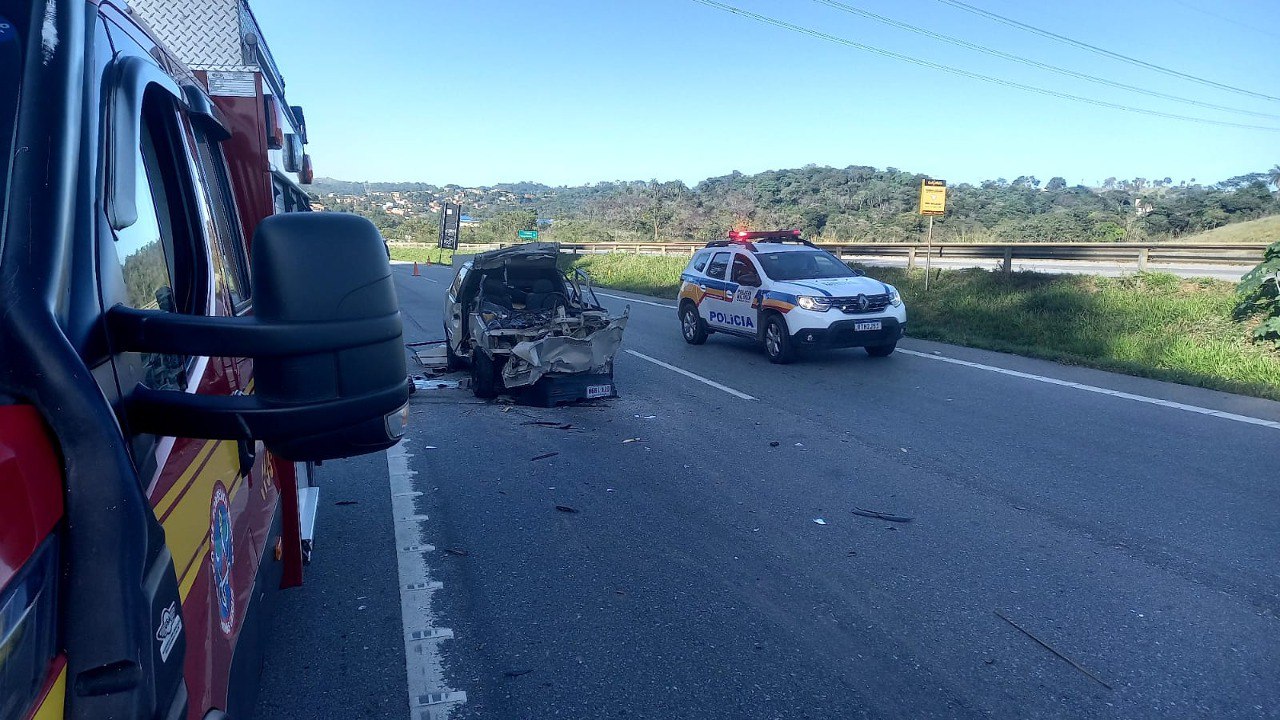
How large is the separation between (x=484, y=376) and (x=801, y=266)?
5644 millimetres

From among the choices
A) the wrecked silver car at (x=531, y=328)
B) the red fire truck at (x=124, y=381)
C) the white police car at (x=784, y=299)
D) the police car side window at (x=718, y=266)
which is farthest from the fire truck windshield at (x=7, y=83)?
the police car side window at (x=718, y=266)

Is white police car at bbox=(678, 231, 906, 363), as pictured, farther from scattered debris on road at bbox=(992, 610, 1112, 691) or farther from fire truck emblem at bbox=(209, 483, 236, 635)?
fire truck emblem at bbox=(209, 483, 236, 635)

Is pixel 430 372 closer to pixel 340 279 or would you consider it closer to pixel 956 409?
pixel 956 409

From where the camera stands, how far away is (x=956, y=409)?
892cm

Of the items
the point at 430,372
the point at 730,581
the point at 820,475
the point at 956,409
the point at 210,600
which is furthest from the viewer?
the point at 430,372

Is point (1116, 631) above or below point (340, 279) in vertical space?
below

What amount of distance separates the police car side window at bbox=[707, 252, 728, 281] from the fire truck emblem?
39.5 ft

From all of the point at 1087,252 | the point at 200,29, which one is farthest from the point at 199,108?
the point at 1087,252

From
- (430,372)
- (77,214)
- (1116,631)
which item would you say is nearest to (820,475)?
(1116,631)

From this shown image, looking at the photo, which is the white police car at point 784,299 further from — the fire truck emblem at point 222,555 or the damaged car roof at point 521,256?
the fire truck emblem at point 222,555

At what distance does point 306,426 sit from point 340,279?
284mm

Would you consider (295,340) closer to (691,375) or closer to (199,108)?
(199,108)

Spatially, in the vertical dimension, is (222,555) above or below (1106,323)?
above

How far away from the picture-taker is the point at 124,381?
162 centimetres
